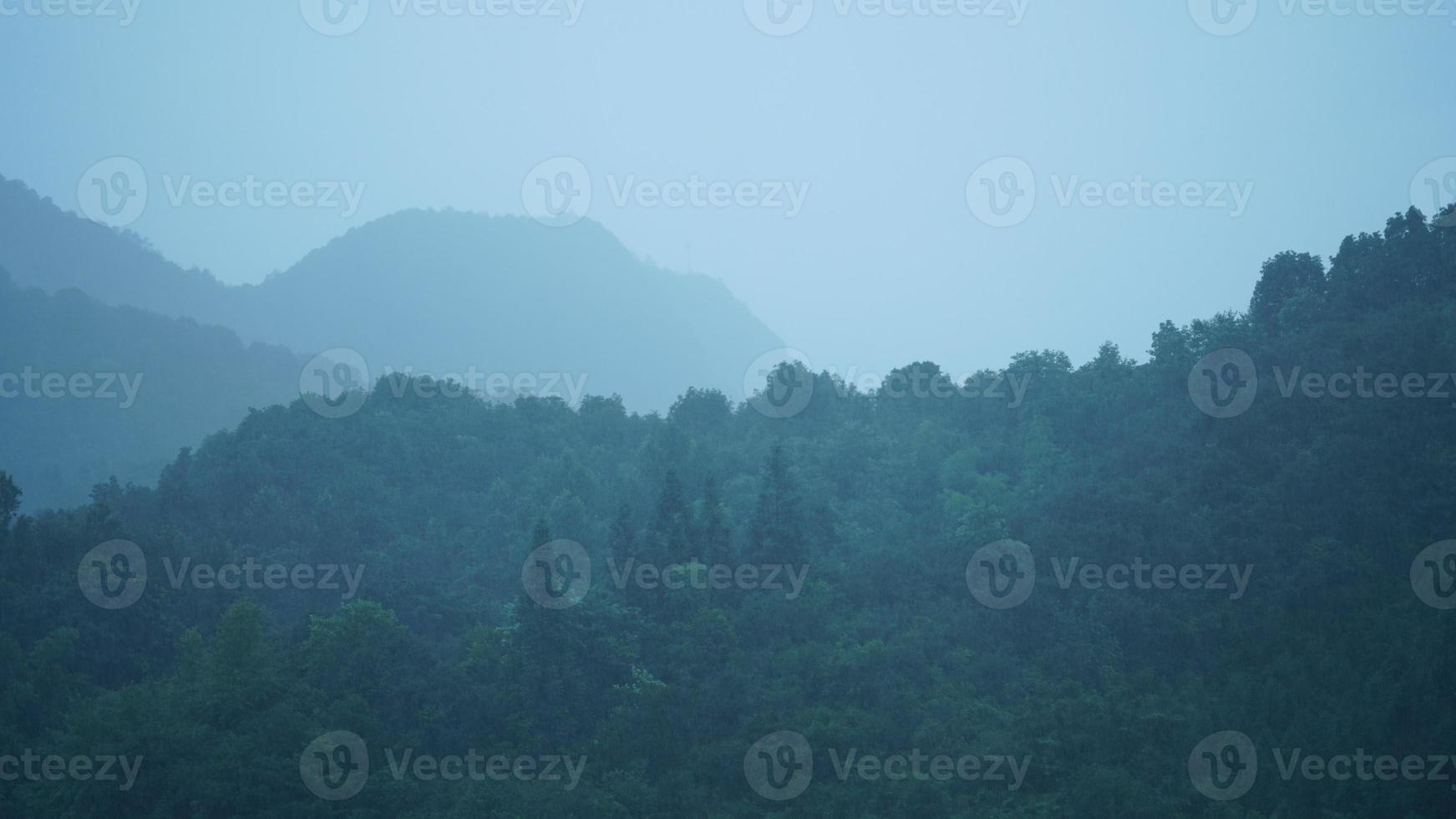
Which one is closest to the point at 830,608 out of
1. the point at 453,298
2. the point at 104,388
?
the point at 104,388

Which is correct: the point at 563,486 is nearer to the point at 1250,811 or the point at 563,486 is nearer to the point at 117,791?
the point at 117,791

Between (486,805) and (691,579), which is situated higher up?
(691,579)

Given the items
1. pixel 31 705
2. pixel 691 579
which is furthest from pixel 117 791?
pixel 691 579

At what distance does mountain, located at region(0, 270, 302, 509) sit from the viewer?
55750 millimetres

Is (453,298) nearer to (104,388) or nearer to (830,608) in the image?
(104,388)

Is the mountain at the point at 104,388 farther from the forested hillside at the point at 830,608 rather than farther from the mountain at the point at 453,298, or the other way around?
the forested hillside at the point at 830,608

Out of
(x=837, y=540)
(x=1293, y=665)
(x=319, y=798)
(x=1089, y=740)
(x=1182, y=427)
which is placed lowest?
(x=319, y=798)

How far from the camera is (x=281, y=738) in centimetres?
1923

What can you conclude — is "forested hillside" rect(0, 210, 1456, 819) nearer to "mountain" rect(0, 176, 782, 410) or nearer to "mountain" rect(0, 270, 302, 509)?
"mountain" rect(0, 270, 302, 509)

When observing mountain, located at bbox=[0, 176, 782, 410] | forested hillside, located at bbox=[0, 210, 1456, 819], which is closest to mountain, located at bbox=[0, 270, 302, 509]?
mountain, located at bbox=[0, 176, 782, 410]

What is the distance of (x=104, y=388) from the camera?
204 feet

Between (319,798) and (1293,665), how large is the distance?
20.5 metres

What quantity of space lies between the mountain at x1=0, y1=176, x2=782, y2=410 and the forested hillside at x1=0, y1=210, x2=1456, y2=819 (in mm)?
51603

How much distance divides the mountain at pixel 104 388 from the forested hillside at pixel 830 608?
23892mm
